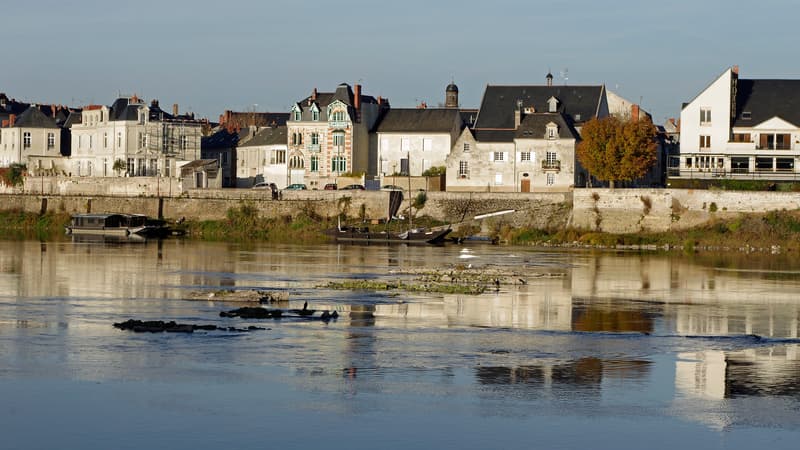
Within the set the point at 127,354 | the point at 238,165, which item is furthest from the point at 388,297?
the point at 238,165

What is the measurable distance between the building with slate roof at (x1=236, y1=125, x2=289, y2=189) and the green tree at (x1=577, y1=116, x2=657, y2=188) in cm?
2197

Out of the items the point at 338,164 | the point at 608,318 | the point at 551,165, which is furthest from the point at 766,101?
the point at 608,318

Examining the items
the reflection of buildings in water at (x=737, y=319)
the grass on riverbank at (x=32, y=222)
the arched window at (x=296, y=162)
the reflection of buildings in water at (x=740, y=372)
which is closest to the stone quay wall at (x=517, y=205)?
the grass on riverbank at (x=32, y=222)

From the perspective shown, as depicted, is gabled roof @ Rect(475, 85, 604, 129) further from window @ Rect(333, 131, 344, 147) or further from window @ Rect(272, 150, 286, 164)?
window @ Rect(272, 150, 286, 164)

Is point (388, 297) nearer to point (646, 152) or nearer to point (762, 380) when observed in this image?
point (762, 380)

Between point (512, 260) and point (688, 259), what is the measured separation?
8.26 meters

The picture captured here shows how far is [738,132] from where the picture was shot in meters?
67.5

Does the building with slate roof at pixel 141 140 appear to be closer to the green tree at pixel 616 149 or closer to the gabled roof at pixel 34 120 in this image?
the gabled roof at pixel 34 120

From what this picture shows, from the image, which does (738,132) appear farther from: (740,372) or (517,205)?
(740,372)

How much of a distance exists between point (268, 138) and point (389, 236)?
777 inches

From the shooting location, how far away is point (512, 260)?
5019cm

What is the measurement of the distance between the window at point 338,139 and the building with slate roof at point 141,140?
1115 centimetres

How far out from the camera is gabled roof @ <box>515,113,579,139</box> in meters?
69.9

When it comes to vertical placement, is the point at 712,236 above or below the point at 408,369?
above
